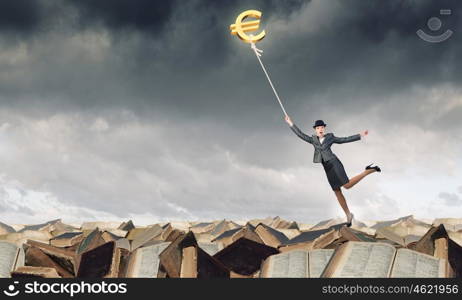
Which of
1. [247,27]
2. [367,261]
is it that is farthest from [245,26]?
[367,261]

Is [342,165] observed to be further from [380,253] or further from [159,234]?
[159,234]

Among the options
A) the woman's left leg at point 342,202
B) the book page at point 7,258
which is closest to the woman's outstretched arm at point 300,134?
the woman's left leg at point 342,202

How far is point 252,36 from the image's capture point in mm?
5906

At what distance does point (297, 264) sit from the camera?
4449 millimetres

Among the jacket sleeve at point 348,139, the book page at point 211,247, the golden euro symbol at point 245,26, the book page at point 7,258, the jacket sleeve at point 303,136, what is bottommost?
the book page at point 7,258

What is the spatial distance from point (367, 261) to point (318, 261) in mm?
528

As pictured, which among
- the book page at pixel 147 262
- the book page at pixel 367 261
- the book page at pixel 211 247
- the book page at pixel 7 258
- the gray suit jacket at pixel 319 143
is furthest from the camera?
the gray suit jacket at pixel 319 143

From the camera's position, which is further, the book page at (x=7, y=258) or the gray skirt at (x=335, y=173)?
the gray skirt at (x=335, y=173)

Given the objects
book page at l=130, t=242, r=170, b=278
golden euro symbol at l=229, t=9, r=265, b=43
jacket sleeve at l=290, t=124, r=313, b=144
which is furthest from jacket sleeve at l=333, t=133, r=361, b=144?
book page at l=130, t=242, r=170, b=278

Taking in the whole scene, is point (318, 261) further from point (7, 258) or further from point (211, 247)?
point (7, 258)

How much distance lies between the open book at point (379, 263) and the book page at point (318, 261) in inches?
6.3

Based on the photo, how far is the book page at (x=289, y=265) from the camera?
171 inches

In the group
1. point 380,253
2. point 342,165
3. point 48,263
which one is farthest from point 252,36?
point 48,263

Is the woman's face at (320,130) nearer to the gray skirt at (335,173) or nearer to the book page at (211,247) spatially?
the gray skirt at (335,173)
